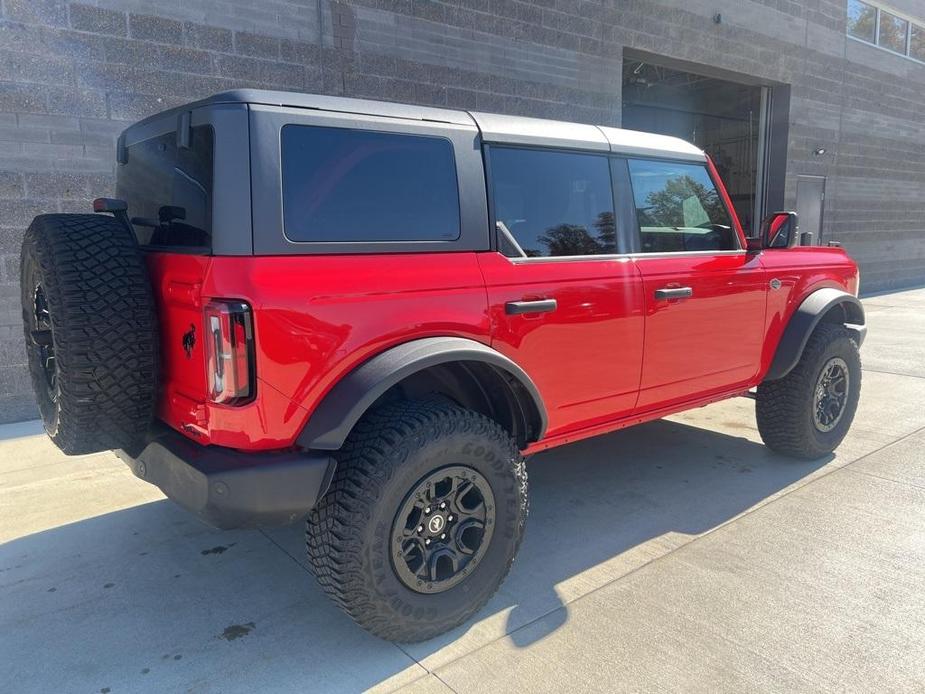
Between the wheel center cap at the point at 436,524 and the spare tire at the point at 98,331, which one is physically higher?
the spare tire at the point at 98,331

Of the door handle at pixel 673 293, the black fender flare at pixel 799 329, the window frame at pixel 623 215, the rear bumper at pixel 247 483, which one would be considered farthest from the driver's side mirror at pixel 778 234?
the rear bumper at pixel 247 483

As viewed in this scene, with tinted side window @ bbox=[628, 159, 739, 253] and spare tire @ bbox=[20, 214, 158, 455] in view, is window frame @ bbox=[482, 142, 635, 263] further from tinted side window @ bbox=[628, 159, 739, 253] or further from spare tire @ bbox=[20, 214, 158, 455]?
spare tire @ bbox=[20, 214, 158, 455]

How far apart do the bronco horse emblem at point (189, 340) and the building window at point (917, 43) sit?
62.2 feet

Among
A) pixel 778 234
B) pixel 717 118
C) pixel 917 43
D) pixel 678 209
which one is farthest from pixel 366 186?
pixel 917 43

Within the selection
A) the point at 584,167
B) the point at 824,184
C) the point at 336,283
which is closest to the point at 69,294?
the point at 336,283

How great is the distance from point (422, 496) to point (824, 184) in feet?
45.8

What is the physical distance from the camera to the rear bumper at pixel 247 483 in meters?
2.17

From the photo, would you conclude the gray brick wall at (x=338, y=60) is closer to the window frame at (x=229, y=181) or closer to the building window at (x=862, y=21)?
the building window at (x=862, y=21)

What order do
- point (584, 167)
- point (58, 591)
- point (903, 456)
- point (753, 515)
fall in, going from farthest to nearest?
point (903, 456)
point (753, 515)
point (584, 167)
point (58, 591)

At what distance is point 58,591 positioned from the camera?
2.93 metres

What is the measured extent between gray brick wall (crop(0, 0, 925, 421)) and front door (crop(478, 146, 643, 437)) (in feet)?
13.7

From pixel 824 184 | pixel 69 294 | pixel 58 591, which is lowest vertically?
pixel 58 591

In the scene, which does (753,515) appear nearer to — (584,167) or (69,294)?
(584,167)

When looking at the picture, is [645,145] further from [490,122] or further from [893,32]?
[893,32]
